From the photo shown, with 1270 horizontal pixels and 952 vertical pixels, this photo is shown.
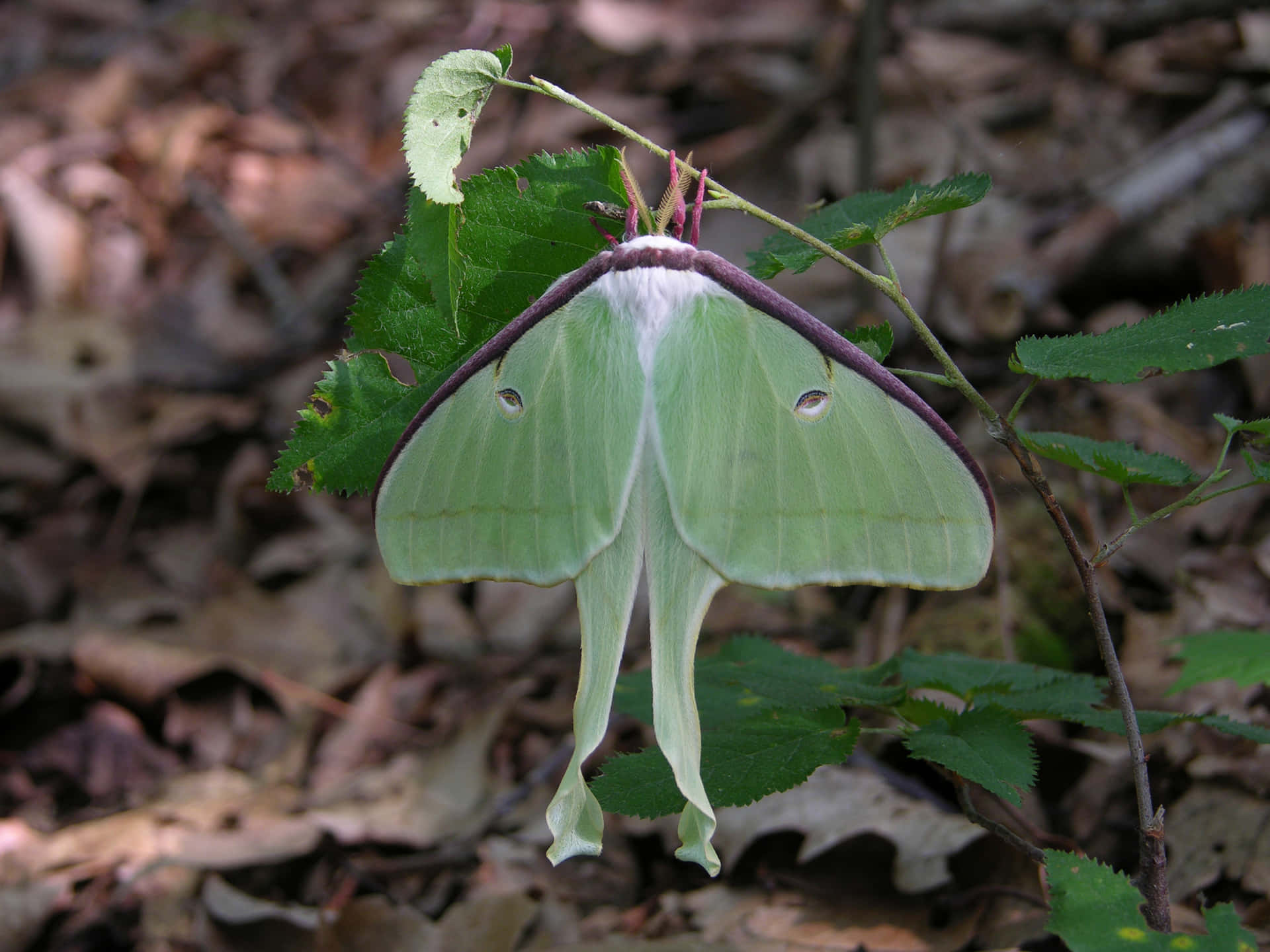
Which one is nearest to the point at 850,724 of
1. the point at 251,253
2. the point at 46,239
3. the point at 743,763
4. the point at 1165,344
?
the point at 743,763

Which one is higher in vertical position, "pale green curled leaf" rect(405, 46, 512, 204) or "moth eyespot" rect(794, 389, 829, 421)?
"pale green curled leaf" rect(405, 46, 512, 204)

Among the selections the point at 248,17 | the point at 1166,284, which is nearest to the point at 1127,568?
the point at 1166,284

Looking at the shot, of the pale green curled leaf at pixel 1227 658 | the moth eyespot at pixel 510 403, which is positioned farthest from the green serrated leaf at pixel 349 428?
the pale green curled leaf at pixel 1227 658

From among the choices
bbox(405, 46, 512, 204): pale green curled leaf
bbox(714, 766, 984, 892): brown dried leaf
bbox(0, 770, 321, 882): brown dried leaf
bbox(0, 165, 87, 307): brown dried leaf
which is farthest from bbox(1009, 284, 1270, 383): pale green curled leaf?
bbox(0, 165, 87, 307): brown dried leaf

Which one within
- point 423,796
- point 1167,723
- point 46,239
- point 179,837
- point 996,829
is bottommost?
point 179,837

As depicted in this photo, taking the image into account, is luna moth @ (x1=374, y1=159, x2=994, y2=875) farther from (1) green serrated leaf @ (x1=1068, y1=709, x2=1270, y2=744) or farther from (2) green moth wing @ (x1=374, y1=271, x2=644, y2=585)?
(1) green serrated leaf @ (x1=1068, y1=709, x2=1270, y2=744)

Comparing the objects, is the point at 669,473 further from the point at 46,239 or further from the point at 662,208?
the point at 46,239
